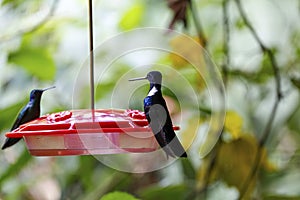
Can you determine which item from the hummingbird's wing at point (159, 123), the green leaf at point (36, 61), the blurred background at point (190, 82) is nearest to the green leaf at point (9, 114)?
the blurred background at point (190, 82)

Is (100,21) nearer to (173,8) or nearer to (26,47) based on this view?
(26,47)

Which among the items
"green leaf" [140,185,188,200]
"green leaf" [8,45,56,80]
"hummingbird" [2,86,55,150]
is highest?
"hummingbird" [2,86,55,150]

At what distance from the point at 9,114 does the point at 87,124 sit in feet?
1.71

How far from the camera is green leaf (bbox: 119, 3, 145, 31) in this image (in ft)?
5.93

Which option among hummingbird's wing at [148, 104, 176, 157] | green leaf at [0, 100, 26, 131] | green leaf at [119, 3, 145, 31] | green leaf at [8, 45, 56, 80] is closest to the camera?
hummingbird's wing at [148, 104, 176, 157]

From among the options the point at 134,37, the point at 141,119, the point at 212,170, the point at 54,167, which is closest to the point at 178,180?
the point at 212,170

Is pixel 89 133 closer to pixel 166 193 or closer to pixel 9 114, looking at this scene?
pixel 9 114

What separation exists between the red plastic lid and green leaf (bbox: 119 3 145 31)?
969 millimetres

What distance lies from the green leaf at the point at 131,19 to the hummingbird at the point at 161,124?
41.2 inches

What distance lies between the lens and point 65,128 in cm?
80

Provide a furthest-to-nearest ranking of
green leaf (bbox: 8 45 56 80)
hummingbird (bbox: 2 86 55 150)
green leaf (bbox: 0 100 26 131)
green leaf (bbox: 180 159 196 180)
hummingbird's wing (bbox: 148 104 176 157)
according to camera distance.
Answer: green leaf (bbox: 180 159 196 180), green leaf (bbox: 8 45 56 80), green leaf (bbox: 0 100 26 131), hummingbird (bbox: 2 86 55 150), hummingbird's wing (bbox: 148 104 176 157)

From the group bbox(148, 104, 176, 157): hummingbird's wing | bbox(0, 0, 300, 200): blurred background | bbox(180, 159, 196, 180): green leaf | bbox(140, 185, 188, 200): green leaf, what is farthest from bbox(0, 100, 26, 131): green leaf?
bbox(148, 104, 176, 157): hummingbird's wing

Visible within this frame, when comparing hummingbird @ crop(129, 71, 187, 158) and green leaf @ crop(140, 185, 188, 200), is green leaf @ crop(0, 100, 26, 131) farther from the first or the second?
hummingbird @ crop(129, 71, 187, 158)

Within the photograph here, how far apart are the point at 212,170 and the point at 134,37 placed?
0.63 m
